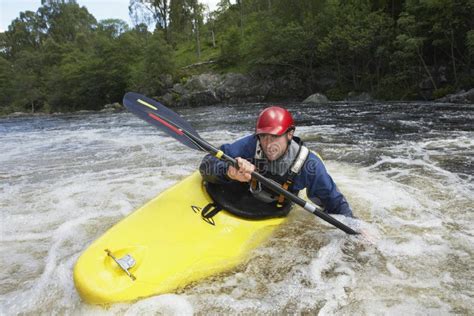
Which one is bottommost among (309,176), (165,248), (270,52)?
(165,248)

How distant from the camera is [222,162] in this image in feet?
9.59

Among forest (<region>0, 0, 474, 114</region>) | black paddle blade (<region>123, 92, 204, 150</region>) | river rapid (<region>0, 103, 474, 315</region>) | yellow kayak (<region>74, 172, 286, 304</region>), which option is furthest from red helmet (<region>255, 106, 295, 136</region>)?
forest (<region>0, 0, 474, 114</region>)

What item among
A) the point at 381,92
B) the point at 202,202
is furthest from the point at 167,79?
the point at 202,202

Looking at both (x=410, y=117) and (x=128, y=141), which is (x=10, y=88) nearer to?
(x=128, y=141)

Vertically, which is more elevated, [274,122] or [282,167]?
[274,122]

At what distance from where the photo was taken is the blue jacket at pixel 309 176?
2.79 metres

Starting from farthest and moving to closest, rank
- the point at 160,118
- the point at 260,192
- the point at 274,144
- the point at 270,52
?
the point at 270,52 < the point at 160,118 < the point at 260,192 < the point at 274,144

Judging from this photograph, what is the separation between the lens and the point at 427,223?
11.1ft

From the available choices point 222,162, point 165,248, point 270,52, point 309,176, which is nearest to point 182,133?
point 222,162

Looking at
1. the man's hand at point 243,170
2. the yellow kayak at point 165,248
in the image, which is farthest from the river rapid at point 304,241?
the man's hand at point 243,170

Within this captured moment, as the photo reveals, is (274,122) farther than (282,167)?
No

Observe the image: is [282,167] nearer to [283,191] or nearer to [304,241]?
[283,191]

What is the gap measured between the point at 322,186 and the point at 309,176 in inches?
5.2

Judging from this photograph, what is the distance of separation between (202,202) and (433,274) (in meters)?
1.86
